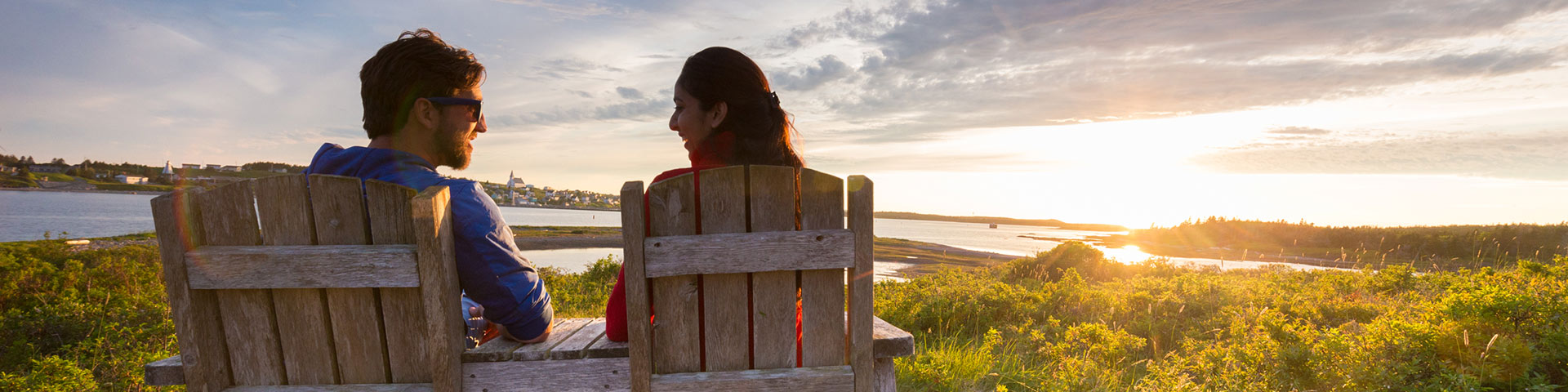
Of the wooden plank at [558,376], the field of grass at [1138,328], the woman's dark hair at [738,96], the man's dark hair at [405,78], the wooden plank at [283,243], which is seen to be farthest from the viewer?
the field of grass at [1138,328]

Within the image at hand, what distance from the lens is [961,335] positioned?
7.00 metres

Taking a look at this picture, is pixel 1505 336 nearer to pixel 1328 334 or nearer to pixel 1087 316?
pixel 1328 334

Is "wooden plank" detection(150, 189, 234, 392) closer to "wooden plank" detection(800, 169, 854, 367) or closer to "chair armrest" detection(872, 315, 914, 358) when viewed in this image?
"wooden plank" detection(800, 169, 854, 367)

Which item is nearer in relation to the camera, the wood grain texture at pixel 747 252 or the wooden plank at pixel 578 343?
the wood grain texture at pixel 747 252

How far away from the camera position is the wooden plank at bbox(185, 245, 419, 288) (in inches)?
81.0

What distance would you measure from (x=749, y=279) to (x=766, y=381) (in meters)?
0.38

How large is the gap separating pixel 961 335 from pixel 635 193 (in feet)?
19.1

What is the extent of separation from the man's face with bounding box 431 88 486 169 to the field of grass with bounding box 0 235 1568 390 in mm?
3421

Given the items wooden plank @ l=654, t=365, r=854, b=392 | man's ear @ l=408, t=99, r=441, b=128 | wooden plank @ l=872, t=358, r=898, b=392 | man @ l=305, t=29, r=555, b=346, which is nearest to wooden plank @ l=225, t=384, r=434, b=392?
man @ l=305, t=29, r=555, b=346

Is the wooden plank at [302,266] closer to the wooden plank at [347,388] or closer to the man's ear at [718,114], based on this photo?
the wooden plank at [347,388]

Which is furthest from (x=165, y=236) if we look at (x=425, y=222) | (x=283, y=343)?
(x=425, y=222)

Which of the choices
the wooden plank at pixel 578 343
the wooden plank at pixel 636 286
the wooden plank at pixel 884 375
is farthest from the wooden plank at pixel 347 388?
the wooden plank at pixel 884 375

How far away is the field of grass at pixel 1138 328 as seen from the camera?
3.93m

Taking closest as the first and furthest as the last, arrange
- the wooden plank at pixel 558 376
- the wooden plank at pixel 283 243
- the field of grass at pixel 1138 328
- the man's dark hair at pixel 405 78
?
the wooden plank at pixel 283 243
the wooden plank at pixel 558 376
the man's dark hair at pixel 405 78
the field of grass at pixel 1138 328
